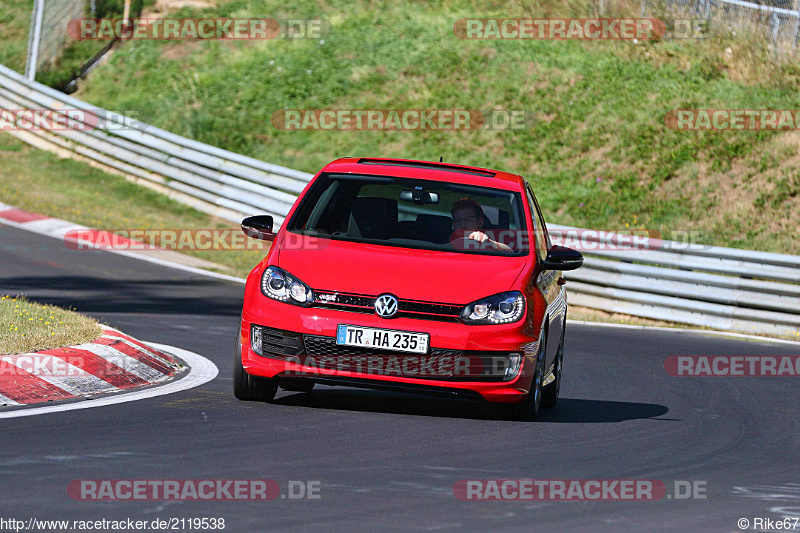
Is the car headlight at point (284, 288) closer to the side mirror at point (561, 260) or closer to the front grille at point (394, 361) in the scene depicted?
the front grille at point (394, 361)

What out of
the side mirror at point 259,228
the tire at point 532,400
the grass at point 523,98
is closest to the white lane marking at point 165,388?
the side mirror at point 259,228

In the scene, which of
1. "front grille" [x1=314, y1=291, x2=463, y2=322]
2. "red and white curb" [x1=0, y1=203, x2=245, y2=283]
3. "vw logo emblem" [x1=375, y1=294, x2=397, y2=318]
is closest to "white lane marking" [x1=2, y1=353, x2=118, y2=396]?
"front grille" [x1=314, y1=291, x2=463, y2=322]

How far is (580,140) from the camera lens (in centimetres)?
2400

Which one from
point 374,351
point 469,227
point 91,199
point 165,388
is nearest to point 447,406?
point 469,227

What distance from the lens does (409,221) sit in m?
8.59

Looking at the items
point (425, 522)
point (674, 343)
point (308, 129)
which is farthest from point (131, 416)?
point (308, 129)

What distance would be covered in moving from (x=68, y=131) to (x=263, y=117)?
410 cm

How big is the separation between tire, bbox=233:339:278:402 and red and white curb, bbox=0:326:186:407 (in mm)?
747

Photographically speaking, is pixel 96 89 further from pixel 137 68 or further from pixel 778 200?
pixel 778 200

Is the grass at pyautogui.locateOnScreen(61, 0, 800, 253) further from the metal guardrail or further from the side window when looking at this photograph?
the side window

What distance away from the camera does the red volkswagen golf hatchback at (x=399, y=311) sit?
7539mm

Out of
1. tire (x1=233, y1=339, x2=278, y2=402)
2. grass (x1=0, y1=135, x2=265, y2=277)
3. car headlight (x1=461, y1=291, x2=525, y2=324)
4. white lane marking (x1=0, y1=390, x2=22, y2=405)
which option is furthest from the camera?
grass (x1=0, y1=135, x2=265, y2=277)

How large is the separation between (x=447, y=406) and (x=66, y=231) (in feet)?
40.0

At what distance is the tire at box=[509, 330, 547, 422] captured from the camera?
8.08 metres
